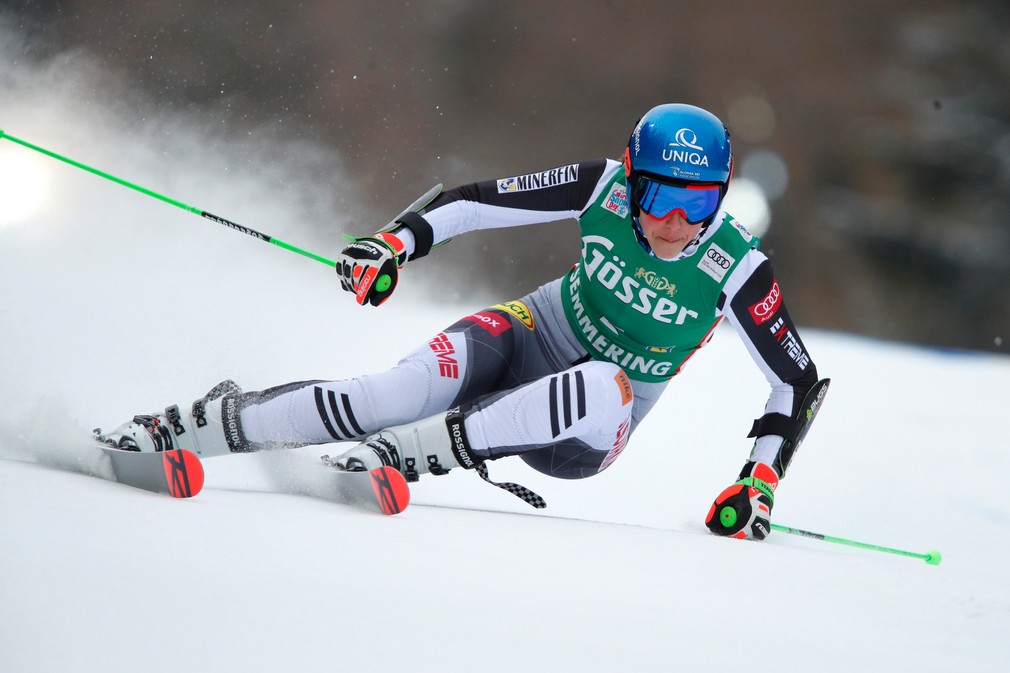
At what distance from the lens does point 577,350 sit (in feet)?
9.67

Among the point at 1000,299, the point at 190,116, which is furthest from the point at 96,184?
the point at 1000,299

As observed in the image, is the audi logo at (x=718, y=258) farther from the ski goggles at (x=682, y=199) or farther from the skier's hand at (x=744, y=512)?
the skier's hand at (x=744, y=512)

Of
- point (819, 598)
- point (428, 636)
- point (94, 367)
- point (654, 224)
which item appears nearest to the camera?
point (428, 636)

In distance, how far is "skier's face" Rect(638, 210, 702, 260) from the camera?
2613mm

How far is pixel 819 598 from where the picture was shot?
1783 mm

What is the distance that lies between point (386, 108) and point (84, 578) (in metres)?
6.07

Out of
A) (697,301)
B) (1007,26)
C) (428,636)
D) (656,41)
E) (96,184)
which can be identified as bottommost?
(428,636)

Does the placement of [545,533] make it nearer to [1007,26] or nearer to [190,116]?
[190,116]

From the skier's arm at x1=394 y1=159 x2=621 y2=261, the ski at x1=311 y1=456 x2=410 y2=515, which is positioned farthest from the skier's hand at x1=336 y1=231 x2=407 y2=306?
the ski at x1=311 y1=456 x2=410 y2=515

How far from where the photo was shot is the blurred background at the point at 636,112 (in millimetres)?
6852

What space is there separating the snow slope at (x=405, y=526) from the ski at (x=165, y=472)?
1.7 inches

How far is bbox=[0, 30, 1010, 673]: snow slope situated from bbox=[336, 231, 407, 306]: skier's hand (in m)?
0.49

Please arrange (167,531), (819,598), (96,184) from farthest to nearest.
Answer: (96,184)
(819,598)
(167,531)

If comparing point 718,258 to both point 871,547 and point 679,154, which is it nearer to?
point 679,154
